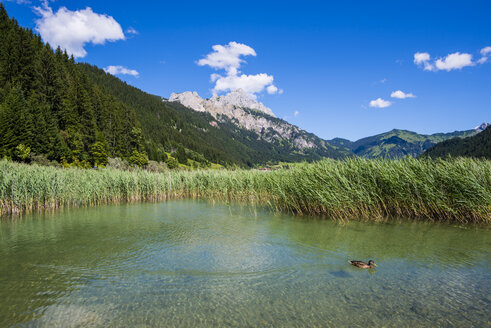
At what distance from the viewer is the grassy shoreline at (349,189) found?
39.5ft

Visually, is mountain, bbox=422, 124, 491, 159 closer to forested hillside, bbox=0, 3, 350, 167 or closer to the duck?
forested hillside, bbox=0, 3, 350, 167

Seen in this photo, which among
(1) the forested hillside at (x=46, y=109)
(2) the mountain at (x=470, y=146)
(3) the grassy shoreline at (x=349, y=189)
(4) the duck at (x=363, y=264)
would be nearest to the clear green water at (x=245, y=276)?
(4) the duck at (x=363, y=264)

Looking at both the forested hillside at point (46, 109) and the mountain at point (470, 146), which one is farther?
the mountain at point (470, 146)

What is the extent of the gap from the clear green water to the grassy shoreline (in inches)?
54.0

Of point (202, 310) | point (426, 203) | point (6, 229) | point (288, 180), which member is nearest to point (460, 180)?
point (426, 203)

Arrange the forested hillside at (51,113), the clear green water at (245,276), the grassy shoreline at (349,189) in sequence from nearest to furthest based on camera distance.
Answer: the clear green water at (245,276)
the grassy shoreline at (349,189)
the forested hillside at (51,113)

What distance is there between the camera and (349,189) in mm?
13266

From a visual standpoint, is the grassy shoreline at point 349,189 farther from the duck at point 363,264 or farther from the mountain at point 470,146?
the mountain at point 470,146

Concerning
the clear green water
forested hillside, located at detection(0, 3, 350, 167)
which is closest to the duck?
the clear green water

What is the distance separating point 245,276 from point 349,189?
8.34m

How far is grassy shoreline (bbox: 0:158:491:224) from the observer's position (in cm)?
1205

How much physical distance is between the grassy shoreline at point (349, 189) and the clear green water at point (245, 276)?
4.50 ft

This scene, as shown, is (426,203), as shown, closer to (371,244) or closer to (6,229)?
(371,244)

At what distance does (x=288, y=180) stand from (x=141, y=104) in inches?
5936
